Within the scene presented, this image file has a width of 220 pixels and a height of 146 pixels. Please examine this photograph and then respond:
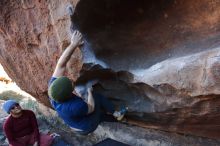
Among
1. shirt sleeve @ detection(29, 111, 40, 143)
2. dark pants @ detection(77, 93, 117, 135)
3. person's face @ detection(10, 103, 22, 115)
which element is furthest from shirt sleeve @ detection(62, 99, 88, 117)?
shirt sleeve @ detection(29, 111, 40, 143)

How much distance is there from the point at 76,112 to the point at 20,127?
1660mm

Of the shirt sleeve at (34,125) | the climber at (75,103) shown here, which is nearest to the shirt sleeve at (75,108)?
the climber at (75,103)

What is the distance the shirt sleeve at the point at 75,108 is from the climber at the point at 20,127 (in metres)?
1.30

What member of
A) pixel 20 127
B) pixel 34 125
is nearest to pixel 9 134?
pixel 20 127

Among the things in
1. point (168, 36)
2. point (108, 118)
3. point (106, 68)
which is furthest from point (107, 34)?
point (108, 118)

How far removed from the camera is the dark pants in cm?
352

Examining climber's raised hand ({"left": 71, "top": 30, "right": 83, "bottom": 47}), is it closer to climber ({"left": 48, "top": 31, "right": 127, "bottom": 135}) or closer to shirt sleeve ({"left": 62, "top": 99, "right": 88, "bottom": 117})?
climber ({"left": 48, "top": 31, "right": 127, "bottom": 135})

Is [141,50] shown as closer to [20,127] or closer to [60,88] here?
[60,88]

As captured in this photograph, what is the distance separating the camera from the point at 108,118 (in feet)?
12.4

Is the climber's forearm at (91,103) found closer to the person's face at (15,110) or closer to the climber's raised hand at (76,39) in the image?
the climber's raised hand at (76,39)

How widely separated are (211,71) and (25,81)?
2878mm

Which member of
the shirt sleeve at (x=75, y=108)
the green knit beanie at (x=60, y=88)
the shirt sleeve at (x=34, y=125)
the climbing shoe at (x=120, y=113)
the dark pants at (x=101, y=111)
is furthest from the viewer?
the shirt sleeve at (x=34, y=125)

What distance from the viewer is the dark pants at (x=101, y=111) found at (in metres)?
3.52

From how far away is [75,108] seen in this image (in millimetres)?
3184
